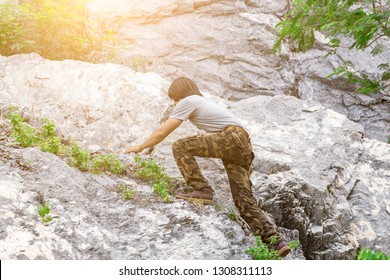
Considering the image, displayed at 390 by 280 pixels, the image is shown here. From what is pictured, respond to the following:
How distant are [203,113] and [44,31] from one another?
21.1 feet

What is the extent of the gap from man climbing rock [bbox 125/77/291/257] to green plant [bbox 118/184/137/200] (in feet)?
2.10

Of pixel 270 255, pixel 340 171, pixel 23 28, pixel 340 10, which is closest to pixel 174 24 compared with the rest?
pixel 23 28

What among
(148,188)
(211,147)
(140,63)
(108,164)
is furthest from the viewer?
(140,63)

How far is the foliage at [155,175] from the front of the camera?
610 centimetres

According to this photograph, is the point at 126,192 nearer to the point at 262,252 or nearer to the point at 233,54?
the point at 262,252

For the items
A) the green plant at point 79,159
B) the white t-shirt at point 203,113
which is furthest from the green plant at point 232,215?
the green plant at point 79,159

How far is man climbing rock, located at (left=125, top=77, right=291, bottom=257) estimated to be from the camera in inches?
221

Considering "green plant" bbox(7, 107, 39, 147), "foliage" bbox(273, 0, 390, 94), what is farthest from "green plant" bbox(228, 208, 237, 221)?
"foliage" bbox(273, 0, 390, 94)

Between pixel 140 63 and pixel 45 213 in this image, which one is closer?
pixel 45 213

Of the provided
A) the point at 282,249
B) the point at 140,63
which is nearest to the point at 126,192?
the point at 282,249

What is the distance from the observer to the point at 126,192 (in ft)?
19.1

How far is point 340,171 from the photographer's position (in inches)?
307

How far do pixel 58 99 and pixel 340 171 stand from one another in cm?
637

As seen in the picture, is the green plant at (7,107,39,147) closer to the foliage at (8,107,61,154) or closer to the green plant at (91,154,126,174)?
the foliage at (8,107,61,154)
